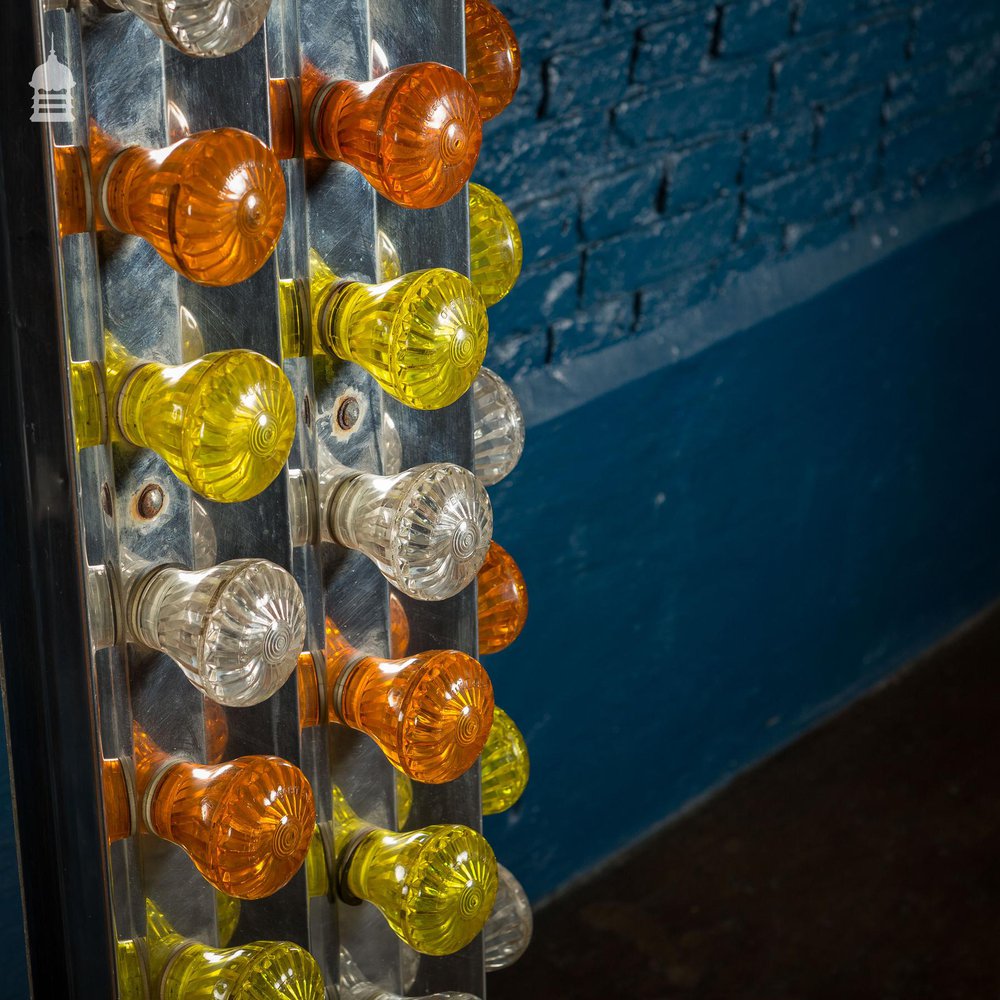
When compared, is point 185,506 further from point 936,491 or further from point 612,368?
point 936,491

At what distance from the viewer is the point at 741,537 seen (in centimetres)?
201

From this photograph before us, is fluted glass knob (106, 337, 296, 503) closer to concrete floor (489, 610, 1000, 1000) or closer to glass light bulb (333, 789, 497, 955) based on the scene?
glass light bulb (333, 789, 497, 955)

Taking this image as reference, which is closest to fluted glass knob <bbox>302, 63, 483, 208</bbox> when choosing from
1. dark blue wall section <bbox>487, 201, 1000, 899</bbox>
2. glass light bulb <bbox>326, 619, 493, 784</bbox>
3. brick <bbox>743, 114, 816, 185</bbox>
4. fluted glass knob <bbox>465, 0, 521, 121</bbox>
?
fluted glass knob <bbox>465, 0, 521, 121</bbox>

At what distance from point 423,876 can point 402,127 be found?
35 cm

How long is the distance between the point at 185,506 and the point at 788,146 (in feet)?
4.75

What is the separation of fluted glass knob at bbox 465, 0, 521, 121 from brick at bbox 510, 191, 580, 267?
812 mm

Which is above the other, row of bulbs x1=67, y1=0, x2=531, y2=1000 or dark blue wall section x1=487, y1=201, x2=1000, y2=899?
row of bulbs x1=67, y1=0, x2=531, y2=1000

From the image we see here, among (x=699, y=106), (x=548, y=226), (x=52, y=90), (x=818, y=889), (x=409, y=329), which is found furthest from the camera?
(x=818, y=889)

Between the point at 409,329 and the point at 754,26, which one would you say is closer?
the point at 409,329

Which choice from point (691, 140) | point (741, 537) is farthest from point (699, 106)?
point (741, 537)

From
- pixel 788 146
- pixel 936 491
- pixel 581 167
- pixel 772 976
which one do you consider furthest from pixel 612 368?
pixel 936 491

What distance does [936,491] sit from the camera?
7.96 feet

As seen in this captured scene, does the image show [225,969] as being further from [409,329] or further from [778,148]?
[778,148]

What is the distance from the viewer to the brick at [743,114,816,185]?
181cm
